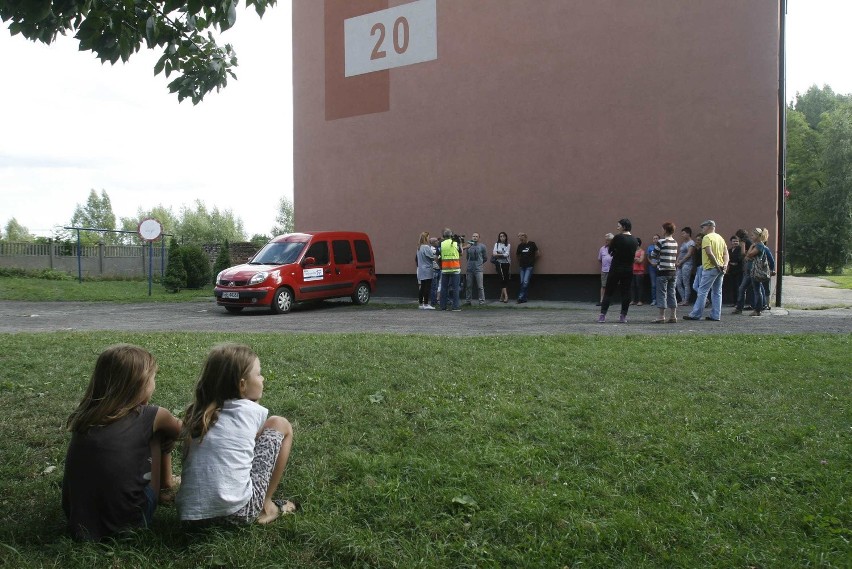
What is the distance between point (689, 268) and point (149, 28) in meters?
13.7

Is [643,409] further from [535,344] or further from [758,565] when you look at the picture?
[535,344]

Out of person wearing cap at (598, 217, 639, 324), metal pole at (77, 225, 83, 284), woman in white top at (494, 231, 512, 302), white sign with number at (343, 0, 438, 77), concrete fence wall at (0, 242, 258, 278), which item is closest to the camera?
person wearing cap at (598, 217, 639, 324)

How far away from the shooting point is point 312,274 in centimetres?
1642

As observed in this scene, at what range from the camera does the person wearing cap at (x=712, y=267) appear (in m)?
12.0

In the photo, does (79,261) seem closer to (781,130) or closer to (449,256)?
(449,256)

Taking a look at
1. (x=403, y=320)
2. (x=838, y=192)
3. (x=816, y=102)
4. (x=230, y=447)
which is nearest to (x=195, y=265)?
(x=403, y=320)

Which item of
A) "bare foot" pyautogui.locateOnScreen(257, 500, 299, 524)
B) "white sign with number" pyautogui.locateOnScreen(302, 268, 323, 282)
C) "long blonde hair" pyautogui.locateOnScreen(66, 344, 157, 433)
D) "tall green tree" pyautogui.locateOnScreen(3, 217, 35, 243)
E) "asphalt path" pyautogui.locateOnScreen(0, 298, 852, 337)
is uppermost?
"tall green tree" pyautogui.locateOnScreen(3, 217, 35, 243)

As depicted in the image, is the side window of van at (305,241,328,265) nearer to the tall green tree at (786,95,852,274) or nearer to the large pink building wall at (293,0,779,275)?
the large pink building wall at (293,0,779,275)

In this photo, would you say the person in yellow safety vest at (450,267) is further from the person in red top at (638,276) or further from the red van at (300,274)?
the person in red top at (638,276)

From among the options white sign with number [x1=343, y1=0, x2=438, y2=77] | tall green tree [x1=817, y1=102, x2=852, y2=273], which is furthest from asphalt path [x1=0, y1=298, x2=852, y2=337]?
tall green tree [x1=817, y1=102, x2=852, y2=273]

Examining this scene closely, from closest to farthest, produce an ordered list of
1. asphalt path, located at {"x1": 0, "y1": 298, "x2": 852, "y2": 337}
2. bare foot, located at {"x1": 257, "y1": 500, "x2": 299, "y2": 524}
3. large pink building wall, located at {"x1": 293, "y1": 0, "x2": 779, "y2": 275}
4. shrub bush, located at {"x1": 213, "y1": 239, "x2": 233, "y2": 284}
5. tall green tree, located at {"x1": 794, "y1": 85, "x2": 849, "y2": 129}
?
bare foot, located at {"x1": 257, "y1": 500, "x2": 299, "y2": 524} < asphalt path, located at {"x1": 0, "y1": 298, "x2": 852, "y2": 337} < large pink building wall, located at {"x1": 293, "y1": 0, "x2": 779, "y2": 275} < shrub bush, located at {"x1": 213, "y1": 239, "x2": 233, "y2": 284} < tall green tree, located at {"x1": 794, "y1": 85, "x2": 849, "y2": 129}

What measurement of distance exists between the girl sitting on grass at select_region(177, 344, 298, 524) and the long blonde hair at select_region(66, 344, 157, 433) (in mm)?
285

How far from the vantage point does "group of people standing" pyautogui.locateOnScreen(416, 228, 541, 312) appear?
51.4 ft

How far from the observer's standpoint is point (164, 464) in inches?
140
